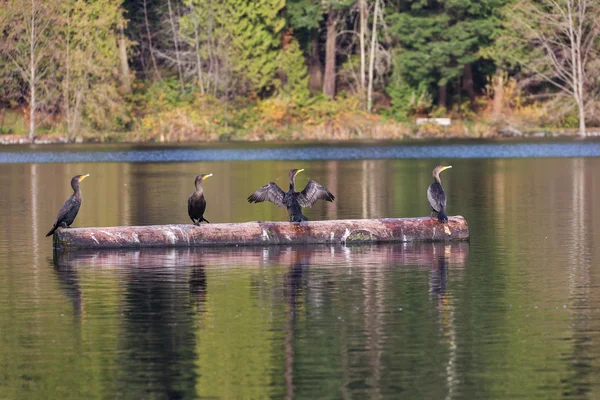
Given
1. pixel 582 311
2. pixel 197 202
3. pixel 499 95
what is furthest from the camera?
pixel 499 95

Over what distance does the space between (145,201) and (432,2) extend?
190ft

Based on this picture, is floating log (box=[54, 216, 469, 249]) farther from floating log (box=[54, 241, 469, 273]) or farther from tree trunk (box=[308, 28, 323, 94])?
tree trunk (box=[308, 28, 323, 94])

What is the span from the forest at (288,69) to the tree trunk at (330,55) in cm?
11

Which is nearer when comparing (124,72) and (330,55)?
(124,72)

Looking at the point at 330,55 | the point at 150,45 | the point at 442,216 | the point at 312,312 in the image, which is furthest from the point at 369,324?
the point at 330,55

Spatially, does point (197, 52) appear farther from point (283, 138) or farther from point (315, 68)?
point (315, 68)

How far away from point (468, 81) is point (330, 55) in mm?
9694

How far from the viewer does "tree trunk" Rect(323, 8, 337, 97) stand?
296ft

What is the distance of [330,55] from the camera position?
91000 mm

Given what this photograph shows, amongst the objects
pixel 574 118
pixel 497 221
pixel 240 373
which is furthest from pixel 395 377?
pixel 574 118

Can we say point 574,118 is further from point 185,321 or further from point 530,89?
point 185,321

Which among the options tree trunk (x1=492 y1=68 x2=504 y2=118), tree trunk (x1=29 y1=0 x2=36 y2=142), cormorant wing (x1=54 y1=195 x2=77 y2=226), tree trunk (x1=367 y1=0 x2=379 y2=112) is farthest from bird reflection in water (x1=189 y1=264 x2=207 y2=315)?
tree trunk (x1=492 y1=68 x2=504 y2=118)

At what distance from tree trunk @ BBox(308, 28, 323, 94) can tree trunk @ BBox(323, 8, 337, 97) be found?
2741 millimetres

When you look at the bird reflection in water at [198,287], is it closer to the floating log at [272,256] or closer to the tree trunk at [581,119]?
the floating log at [272,256]
